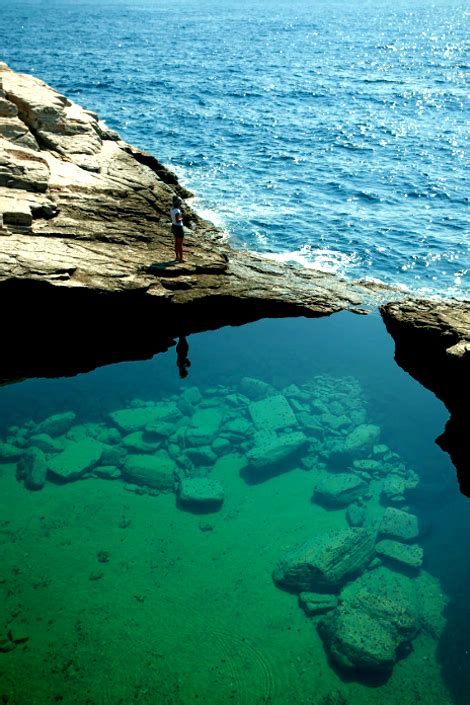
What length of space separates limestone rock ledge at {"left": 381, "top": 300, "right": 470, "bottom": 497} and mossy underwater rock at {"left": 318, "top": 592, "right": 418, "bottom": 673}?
4054 millimetres

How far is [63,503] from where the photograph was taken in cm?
1556

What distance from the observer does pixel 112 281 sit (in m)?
17.8

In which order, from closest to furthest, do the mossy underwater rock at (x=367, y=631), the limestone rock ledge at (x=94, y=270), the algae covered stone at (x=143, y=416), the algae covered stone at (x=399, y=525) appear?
the mossy underwater rock at (x=367, y=631) < the algae covered stone at (x=399, y=525) < the limestone rock ledge at (x=94, y=270) < the algae covered stone at (x=143, y=416)

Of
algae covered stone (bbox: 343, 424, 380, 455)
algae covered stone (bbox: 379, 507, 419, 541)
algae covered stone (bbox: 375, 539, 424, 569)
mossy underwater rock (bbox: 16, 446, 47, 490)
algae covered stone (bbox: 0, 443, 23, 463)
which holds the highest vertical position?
algae covered stone (bbox: 0, 443, 23, 463)

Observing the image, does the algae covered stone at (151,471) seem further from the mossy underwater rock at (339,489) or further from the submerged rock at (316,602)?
the submerged rock at (316,602)

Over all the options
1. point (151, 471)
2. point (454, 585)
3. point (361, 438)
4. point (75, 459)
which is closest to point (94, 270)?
point (75, 459)

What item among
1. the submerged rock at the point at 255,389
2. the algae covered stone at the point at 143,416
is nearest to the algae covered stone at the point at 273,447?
the submerged rock at the point at 255,389

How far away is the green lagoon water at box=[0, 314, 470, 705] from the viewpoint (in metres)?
11.9

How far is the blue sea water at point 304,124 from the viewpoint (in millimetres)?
28094

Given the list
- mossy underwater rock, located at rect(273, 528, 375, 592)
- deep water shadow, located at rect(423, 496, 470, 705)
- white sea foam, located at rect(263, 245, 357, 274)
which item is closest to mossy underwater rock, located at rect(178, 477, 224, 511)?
mossy underwater rock, located at rect(273, 528, 375, 592)

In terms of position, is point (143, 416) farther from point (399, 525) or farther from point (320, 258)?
point (320, 258)

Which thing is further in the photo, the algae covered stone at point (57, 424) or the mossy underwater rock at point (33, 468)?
the algae covered stone at point (57, 424)

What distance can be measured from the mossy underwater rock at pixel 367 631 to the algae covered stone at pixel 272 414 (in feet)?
19.3

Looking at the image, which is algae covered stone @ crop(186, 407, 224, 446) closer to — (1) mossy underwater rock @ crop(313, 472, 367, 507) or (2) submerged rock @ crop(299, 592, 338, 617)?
(1) mossy underwater rock @ crop(313, 472, 367, 507)
